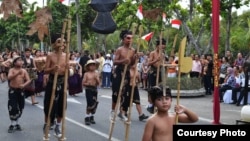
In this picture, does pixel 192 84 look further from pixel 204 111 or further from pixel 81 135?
pixel 81 135

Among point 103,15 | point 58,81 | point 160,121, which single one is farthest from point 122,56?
point 160,121

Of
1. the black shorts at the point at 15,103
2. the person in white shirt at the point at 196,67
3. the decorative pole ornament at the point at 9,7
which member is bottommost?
the black shorts at the point at 15,103

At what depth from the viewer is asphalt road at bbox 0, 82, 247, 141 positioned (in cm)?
794

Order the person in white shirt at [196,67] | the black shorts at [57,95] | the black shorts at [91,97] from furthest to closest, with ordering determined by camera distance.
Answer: the person in white shirt at [196,67] < the black shorts at [91,97] < the black shorts at [57,95]

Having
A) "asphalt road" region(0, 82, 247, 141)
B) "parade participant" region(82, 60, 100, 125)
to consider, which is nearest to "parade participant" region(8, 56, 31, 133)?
"asphalt road" region(0, 82, 247, 141)

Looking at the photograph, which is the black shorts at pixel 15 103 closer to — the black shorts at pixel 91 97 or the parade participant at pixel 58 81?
the parade participant at pixel 58 81

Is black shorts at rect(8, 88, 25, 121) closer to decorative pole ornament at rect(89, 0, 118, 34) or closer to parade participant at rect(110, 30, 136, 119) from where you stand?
parade participant at rect(110, 30, 136, 119)

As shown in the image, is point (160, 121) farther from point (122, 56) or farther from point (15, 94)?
point (15, 94)

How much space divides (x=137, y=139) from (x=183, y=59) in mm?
3017

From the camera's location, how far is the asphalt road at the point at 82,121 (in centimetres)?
794

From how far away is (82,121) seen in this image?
955cm

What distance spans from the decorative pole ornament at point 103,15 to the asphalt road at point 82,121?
1915mm

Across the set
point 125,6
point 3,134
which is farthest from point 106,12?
point 125,6

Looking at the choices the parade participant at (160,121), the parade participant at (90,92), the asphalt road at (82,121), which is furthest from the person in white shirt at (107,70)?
the parade participant at (160,121)
